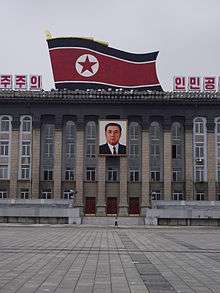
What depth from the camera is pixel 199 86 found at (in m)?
65.2

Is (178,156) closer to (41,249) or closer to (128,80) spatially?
(128,80)

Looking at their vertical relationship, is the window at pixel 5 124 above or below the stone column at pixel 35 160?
above

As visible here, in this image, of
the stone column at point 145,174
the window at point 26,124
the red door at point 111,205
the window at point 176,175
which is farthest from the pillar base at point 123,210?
the window at point 26,124

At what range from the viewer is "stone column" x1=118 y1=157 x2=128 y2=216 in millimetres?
66625

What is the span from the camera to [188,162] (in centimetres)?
6788

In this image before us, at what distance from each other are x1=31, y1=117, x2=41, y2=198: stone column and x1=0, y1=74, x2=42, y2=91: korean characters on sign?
204 inches

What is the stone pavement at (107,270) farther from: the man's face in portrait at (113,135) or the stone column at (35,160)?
the man's face in portrait at (113,135)

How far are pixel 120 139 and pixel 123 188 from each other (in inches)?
266

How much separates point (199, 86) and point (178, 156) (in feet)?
34.1

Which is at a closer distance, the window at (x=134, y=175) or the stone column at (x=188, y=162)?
the stone column at (x=188, y=162)

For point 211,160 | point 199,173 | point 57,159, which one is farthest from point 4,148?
point 211,160

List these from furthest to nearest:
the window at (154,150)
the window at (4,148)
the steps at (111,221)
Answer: the window at (154,150) → the window at (4,148) → the steps at (111,221)

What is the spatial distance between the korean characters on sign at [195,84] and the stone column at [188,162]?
5.88 meters

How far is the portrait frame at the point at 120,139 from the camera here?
221 feet
